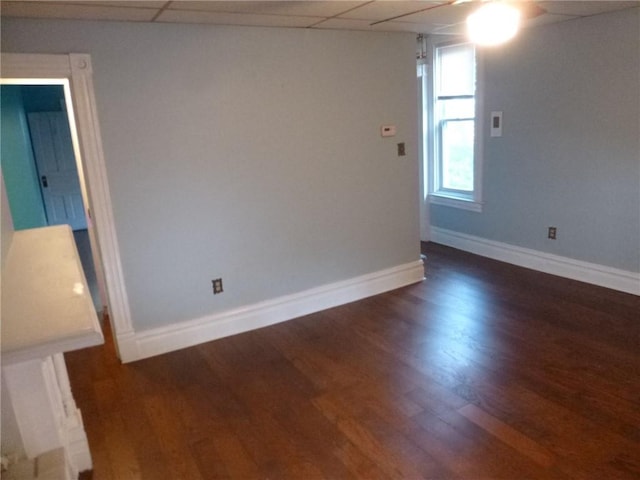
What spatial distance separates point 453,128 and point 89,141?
12.1 ft

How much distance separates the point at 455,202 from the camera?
207 inches

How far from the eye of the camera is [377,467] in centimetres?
214

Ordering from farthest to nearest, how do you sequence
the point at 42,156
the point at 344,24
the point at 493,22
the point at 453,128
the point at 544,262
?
the point at 42,156, the point at 453,128, the point at 544,262, the point at 344,24, the point at 493,22

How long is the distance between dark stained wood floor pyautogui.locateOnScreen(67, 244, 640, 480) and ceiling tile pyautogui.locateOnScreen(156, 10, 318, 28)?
212cm

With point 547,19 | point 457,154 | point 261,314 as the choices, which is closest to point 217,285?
point 261,314

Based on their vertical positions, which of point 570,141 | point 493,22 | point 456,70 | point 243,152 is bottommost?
point 570,141

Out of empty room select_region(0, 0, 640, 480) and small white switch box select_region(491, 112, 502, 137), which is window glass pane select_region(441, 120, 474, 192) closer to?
empty room select_region(0, 0, 640, 480)

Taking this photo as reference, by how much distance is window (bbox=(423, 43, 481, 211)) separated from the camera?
4.89 metres

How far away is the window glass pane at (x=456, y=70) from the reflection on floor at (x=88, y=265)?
402 centimetres

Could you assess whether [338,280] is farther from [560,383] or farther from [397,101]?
[560,383]

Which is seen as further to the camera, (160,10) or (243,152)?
(243,152)

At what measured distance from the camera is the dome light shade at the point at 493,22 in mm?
2162

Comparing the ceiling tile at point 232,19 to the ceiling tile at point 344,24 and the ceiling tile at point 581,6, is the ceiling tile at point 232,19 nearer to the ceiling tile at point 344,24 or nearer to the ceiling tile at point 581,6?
the ceiling tile at point 344,24

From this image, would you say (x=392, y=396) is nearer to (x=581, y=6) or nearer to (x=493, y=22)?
(x=493, y=22)
